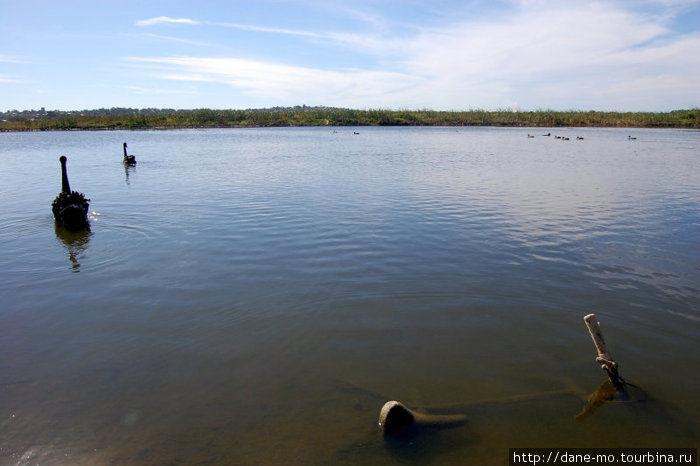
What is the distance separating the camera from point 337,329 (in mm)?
8367

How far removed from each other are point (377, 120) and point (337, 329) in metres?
98.6

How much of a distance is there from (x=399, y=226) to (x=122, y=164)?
26.0 metres

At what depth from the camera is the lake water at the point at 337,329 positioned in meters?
5.79

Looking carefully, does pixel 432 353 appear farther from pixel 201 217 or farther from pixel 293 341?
pixel 201 217

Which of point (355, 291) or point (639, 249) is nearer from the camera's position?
point (355, 291)

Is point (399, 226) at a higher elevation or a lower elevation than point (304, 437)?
higher

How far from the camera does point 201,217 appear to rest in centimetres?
1650

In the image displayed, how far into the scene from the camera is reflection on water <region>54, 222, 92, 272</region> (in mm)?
12305

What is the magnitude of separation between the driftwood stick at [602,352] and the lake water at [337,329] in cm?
32

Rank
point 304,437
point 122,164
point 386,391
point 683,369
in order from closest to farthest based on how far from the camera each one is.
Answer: point 304,437 < point 386,391 < point 683,369 < point 122,164

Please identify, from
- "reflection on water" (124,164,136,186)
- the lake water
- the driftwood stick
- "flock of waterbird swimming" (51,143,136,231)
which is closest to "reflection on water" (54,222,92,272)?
the lake water

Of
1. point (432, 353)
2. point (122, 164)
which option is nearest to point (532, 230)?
point (432, 353)

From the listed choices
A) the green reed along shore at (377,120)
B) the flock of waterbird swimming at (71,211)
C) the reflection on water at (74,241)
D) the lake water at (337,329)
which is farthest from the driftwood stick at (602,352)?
the green reed along shore at (377,120)

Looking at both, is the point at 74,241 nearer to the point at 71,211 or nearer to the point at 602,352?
the point at 71,211
